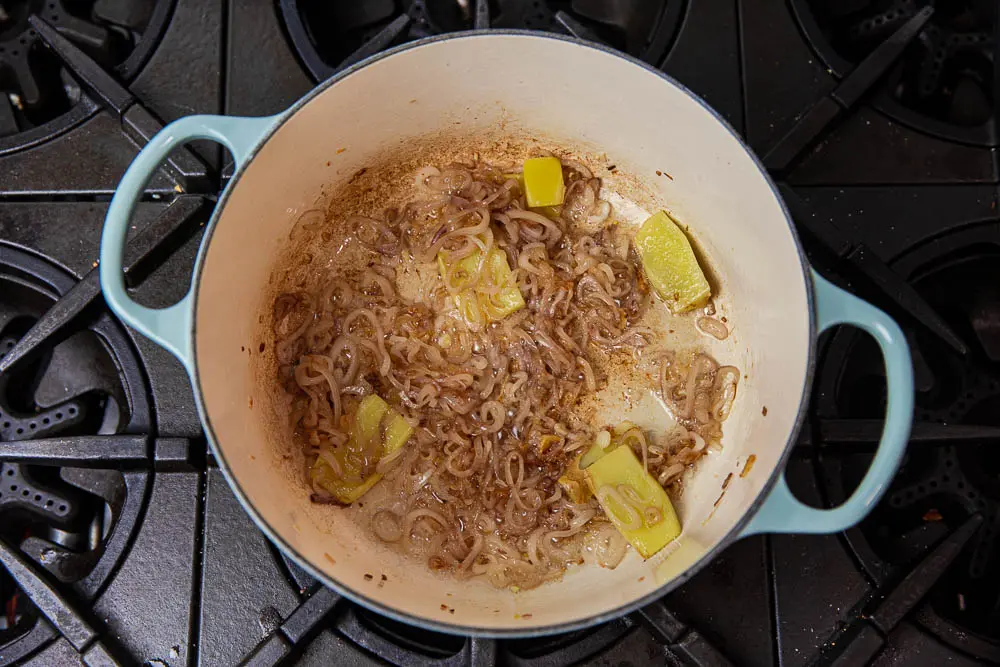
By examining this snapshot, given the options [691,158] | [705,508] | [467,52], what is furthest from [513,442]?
[467,52]

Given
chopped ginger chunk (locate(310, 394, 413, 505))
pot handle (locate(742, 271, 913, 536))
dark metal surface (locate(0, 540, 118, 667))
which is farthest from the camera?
chopped ginger chunk (locate(310, 394, 413, 505))

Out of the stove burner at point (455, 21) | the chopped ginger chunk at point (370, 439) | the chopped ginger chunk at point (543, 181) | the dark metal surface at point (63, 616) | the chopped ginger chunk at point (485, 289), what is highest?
the stove burner at point (455, 21)

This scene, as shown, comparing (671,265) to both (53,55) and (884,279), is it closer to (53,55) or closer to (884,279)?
(884,279)

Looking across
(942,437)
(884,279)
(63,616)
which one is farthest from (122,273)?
(942,437)

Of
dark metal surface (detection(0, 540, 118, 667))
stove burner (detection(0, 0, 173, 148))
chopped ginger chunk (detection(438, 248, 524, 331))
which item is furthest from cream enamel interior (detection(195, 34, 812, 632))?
stove burner (detection(0, 0, 173, 148))

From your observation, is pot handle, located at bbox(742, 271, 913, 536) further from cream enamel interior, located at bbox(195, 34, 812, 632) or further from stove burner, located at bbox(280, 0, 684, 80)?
stove burner, located at bbox(280, 0, 684, 80)

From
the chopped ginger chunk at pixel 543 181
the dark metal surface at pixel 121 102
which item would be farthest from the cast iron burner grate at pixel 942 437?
the dark metal surface at pixel 121 102

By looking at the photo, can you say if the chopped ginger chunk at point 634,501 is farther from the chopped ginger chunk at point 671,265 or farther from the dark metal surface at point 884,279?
the dark metal surface at point 884,279
